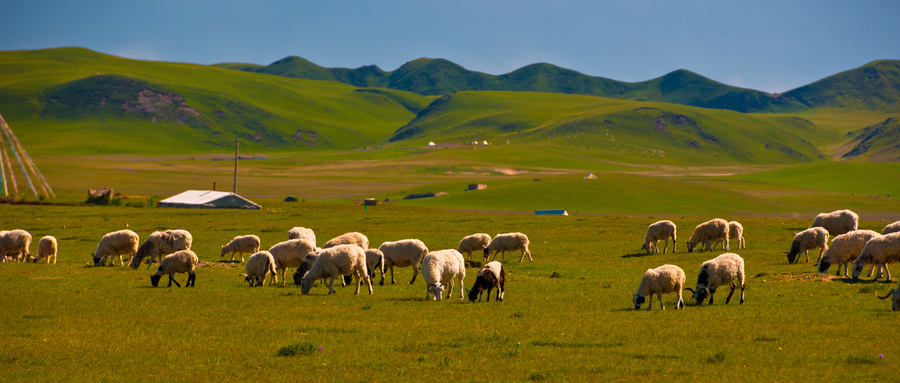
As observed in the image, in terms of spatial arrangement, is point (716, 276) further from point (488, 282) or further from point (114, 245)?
point (114, 245)

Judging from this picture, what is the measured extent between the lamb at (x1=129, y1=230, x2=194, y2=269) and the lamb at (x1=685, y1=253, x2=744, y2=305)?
75.3 ft

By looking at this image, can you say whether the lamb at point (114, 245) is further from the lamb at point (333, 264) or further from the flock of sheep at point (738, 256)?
the flock of sheep at point (738, 256)

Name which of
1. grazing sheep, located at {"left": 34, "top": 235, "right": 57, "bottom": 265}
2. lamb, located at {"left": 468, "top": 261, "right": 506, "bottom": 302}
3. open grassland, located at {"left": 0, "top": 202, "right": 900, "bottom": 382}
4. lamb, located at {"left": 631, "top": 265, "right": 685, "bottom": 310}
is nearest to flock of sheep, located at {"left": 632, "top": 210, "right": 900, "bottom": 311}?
lamb, located at {"left": 631, "top": 265, "right": 685, "bottom": 310}

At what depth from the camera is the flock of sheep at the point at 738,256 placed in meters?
19.6

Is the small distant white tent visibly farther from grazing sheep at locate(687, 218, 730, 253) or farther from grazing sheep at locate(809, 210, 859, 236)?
grazing sheep at locate(809, 210, 859, 236)

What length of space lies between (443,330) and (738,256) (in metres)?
10.1

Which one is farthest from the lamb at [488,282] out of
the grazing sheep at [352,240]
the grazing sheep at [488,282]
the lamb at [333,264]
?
the grazing sheep at [352,240]

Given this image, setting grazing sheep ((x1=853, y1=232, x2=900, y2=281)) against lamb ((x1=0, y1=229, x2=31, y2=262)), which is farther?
lamb ((x1=0, y1=229, x2=31, y2=262))

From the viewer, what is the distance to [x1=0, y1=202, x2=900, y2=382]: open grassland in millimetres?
12914

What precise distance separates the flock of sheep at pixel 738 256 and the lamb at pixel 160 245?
72.4ft

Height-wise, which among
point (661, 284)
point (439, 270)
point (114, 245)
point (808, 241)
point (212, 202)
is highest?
point (808, 241)

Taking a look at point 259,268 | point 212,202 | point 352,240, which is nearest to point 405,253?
point 352,240

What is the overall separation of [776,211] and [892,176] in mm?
95322

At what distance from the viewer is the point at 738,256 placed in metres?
20.7
